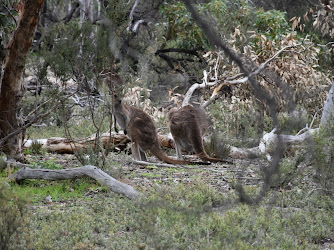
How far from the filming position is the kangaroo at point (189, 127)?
7.86 meters

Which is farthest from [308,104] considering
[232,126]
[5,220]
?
[5,220]

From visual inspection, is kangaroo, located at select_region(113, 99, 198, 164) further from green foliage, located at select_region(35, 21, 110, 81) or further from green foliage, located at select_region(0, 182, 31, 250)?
green foliage, located at select_region(0, 182, 31, 250)

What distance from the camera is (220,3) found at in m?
14.6

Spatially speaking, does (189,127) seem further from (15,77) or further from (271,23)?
(271,23)

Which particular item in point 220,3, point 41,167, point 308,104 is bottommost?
point 41,167

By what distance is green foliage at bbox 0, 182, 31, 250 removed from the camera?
3602 millimetres

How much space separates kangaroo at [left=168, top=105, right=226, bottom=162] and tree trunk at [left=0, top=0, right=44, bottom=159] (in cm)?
267

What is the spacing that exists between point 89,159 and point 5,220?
3.23 meters

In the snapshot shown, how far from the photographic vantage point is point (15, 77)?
686cm

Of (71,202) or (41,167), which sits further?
(41,167)

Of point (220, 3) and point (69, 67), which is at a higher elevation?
point (220, 3)

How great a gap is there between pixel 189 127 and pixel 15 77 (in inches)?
118

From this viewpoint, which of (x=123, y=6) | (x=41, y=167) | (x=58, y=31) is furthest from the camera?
(x=58, y=31)

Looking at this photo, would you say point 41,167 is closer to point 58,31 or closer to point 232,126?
point 58,31
